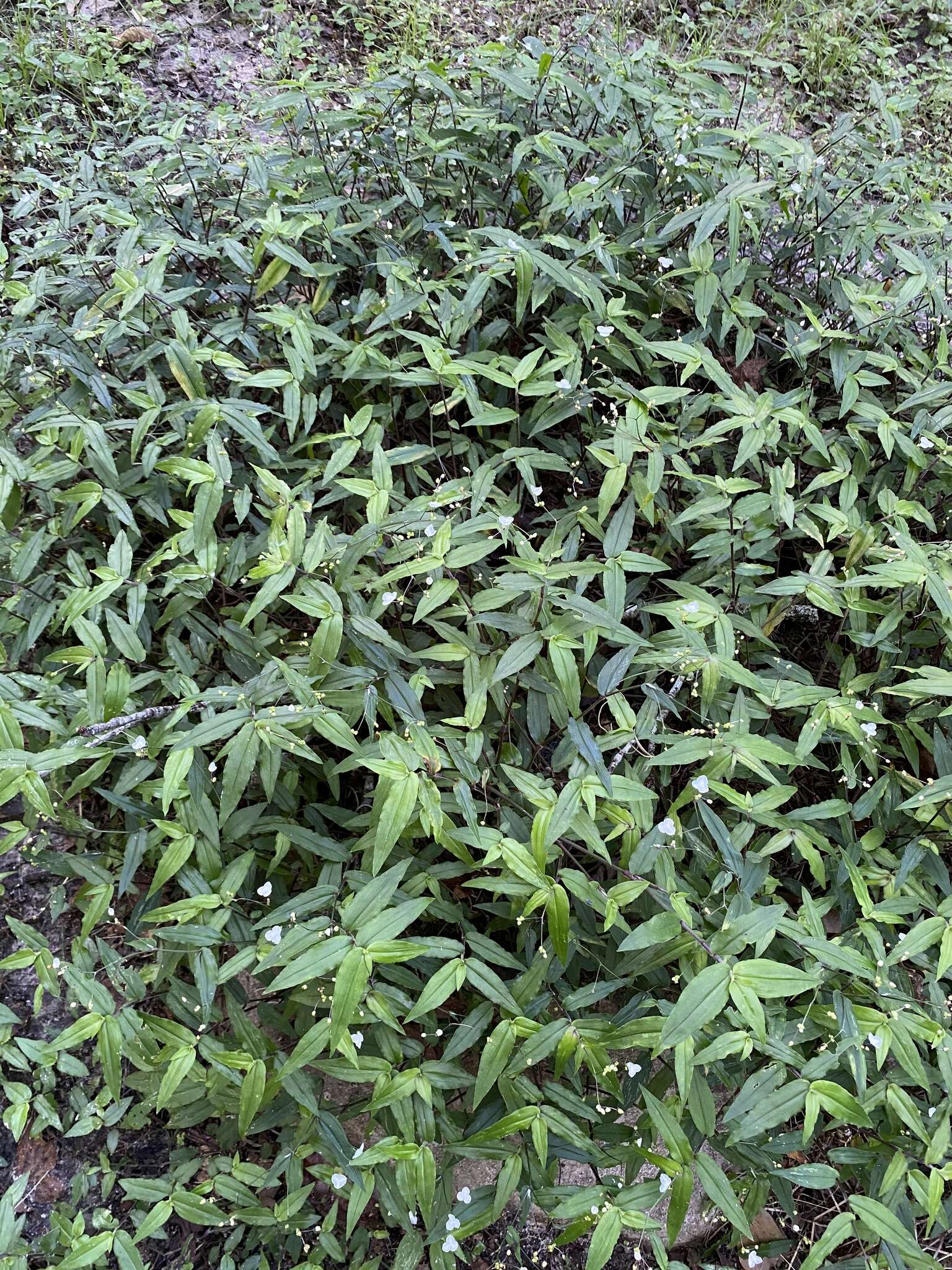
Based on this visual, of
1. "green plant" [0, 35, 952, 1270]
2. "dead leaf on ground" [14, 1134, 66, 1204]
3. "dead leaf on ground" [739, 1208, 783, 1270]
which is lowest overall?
"dead leaf on ground" [14, 1134, 66, 1204]

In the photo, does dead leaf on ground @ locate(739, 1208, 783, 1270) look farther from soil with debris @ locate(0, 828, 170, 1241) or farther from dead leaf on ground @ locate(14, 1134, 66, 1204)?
dead leaf on ground @ locate(14, 1134, 66, 1204)

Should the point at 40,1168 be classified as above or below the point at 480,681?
below

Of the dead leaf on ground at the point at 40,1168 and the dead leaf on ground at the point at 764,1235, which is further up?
the dead leaf on ground at the point at 764,1235

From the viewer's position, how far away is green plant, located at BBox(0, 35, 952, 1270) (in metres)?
1.88

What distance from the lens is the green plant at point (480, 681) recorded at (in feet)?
6.16

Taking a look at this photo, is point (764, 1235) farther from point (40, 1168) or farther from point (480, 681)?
point (40, 1168)

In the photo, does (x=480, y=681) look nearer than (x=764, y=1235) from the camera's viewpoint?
Yes

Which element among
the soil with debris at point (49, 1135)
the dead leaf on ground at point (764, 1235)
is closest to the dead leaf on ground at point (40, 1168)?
the soil with debris at point (49, 1135)

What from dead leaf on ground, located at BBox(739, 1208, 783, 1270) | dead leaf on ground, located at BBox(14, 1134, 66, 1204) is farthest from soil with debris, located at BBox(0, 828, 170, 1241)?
dead leaf on ground, located at BBox(739, 1208, 783, 1270)

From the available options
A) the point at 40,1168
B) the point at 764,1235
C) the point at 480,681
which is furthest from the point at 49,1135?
the point at 764,1235

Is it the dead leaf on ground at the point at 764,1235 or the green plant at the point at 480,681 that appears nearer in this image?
the green plant at the point at 480,681

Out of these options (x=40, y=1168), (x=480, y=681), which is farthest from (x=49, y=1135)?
(x=480, y=681)

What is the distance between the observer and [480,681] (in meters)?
2.17

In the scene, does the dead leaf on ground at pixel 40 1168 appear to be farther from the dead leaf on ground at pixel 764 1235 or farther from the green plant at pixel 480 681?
the dead leaf on ground at pixel 764 1235
